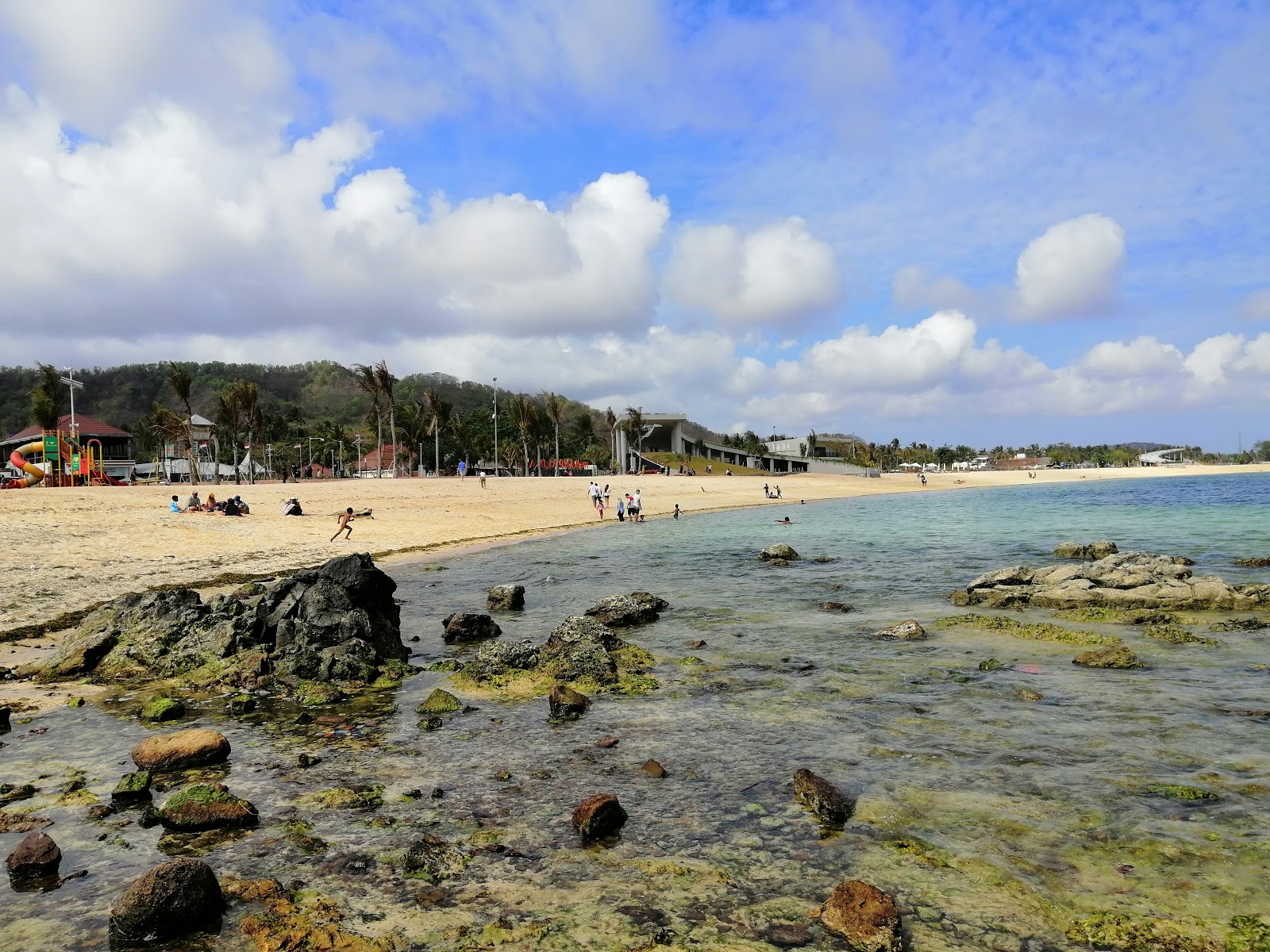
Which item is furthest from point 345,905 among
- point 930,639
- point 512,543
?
point 512,543

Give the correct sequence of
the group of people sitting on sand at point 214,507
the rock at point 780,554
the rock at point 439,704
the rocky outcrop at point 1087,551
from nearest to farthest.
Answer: the rock at point 439,704 → the rocky outcrop at point 1087,551 → the rock at point 780,554 → the group of people sitting on sand at point 214,507

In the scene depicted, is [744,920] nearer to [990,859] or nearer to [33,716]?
[990,859]

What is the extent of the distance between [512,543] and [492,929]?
116 ft

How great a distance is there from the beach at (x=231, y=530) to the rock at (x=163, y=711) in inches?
313

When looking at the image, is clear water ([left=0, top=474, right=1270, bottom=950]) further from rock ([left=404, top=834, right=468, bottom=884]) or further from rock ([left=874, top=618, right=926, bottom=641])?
rock ([left=874, top=618, right=926, bottom=641])

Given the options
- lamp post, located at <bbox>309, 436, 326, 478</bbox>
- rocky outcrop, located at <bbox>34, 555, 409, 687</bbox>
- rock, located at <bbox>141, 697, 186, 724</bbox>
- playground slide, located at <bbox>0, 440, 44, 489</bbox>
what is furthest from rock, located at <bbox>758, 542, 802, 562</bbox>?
lamp post, located at <bbox>309, 436, 326, 478</bbox>

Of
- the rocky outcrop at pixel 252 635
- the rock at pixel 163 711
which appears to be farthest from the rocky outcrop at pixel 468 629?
the rock at pixel 163 711

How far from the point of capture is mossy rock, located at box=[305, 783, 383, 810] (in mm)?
8141

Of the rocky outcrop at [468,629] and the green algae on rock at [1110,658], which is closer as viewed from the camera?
the green algae on rock at [1110,658]

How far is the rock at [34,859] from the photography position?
6637mm

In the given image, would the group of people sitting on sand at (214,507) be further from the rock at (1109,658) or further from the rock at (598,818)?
the rock at (1109,658)

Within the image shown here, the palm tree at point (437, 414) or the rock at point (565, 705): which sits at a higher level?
the palm tree at point (437, 414)

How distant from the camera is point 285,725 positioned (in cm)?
1104

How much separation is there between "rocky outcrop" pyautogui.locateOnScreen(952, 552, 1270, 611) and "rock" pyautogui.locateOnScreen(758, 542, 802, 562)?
9.71 m
